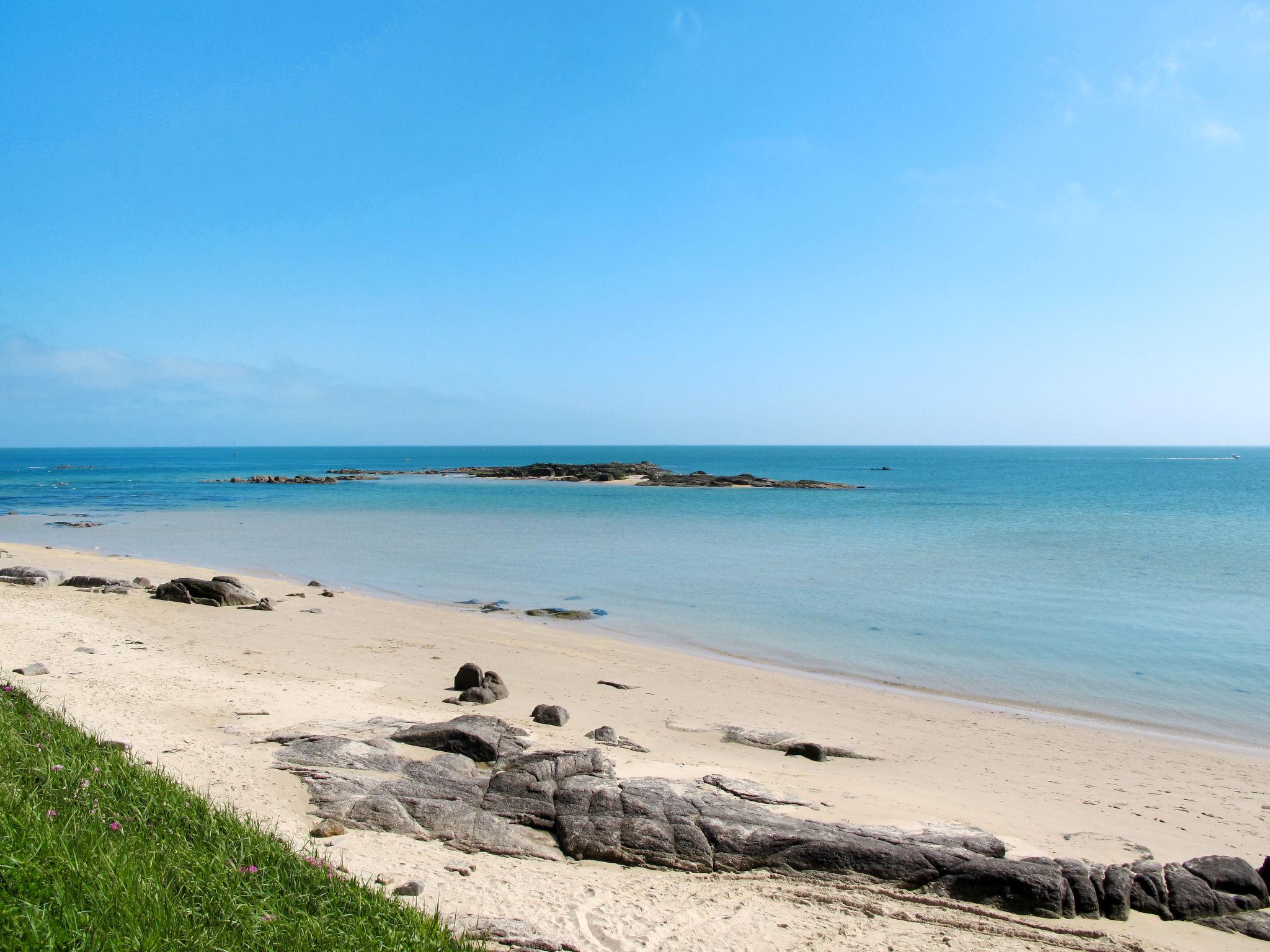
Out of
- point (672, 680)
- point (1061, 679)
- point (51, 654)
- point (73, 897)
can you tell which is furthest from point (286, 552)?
point (73, 897)

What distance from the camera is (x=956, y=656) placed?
1695 cm

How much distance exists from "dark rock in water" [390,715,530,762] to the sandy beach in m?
0.81

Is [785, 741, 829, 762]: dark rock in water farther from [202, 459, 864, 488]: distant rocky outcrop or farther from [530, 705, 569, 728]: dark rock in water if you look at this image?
[202, 459, 864, 488]: distant rocky outcrop

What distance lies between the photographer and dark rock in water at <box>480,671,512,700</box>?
40.1 ft

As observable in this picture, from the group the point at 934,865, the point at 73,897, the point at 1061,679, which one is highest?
the point at 73,897

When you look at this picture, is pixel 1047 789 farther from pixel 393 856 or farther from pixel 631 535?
pixel 631 535

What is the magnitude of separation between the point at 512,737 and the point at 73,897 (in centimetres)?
531

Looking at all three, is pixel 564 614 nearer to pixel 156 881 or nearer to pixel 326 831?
pixel 326 831

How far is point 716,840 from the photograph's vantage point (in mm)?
6680

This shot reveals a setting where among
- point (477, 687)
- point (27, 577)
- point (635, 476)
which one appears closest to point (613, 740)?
point (477, 687)

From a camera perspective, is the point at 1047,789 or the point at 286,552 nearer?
the point at 1047,789

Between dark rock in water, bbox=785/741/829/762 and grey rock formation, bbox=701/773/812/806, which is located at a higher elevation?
grey rock formation, bbox=701/773/812/806

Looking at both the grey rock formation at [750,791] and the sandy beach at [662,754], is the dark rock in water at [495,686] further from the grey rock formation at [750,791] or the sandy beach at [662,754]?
the grey rock formation at [750,791]

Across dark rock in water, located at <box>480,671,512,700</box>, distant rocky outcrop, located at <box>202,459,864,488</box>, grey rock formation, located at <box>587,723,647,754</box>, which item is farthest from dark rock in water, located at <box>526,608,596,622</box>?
distant rocky outcrop, located at <box>202,459,864,488</box>
